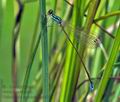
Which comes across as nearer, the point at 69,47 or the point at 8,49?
the point at 69,47

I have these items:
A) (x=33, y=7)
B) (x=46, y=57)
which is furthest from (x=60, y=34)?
(x=46, y=57)

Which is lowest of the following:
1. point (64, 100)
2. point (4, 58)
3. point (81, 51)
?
point (4, 58)

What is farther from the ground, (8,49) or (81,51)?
(81,51)

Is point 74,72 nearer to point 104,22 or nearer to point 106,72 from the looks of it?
point 106,72

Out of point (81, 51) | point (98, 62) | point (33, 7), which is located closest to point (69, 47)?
point (81, 51)

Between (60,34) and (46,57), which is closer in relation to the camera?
(46,57)

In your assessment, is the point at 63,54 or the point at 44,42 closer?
the point at 44,42

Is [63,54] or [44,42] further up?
[44,42]

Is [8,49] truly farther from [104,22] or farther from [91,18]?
[91,18]

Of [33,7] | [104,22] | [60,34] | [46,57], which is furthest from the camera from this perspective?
[33,7]

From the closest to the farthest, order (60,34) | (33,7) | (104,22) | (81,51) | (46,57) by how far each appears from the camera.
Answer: (46,57) < (81,51) < (104,22) < (60,34) < (33,7)
